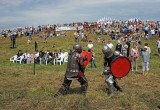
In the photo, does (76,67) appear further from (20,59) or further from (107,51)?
(20,59)

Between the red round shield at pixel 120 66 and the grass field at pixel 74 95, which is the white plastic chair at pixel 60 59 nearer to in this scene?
the grass field at pixel 74 95

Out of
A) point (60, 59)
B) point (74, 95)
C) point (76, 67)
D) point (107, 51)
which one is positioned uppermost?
point (107, 51)

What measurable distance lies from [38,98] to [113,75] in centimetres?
245

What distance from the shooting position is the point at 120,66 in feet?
36.4

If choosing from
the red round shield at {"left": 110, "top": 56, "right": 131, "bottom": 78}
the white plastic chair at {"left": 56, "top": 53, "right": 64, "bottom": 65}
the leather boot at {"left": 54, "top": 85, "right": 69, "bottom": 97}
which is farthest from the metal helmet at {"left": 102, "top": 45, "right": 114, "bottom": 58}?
the white plastic chair at {"left": 56, "top": 53, "right": 64, "bottom": 65}

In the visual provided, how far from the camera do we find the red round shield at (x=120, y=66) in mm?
11016

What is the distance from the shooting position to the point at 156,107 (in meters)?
9.68

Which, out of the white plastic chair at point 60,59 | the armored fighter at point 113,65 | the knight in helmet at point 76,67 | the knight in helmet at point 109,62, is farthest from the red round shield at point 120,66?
the white plastic chair at point 60,59

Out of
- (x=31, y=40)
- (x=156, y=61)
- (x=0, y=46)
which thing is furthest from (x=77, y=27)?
(x=156, y=61)

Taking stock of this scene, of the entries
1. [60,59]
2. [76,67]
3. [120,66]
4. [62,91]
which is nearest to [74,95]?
[62,91]

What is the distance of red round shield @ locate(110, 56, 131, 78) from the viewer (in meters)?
11.0

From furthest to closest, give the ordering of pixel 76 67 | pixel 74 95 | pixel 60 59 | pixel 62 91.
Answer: pixel 60 59 → pixel 62 91 → pixel 76 67 → pixel 74 95

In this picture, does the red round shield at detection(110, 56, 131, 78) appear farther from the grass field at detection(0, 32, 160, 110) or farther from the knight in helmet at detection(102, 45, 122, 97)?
the grass field at detection(0, 32, 160, 110)

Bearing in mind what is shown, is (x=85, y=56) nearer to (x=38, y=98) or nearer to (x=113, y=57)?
(x=113, y=57)
